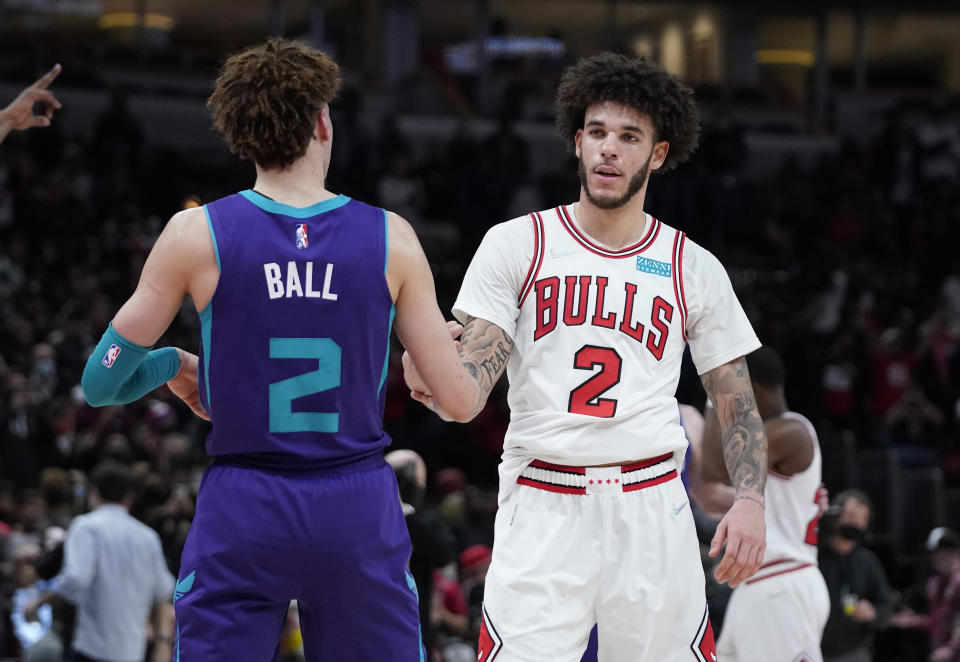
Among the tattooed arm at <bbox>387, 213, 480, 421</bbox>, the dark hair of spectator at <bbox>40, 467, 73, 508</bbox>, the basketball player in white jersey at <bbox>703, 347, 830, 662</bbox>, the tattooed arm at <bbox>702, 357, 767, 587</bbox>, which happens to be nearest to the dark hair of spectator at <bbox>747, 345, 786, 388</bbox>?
the basketball player in white jersey at <bbox>703, 347, 830, 662</bbox>

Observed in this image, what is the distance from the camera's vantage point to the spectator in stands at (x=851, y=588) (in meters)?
8.56

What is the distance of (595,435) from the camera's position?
181 inches

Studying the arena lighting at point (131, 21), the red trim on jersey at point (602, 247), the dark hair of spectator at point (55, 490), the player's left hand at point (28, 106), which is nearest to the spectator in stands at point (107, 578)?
the dark hair of spectator at point (55, 490)

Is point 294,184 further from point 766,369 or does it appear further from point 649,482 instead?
point 766,369

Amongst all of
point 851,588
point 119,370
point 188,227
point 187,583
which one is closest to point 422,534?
point 187,583

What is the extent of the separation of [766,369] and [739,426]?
1635 millimetres

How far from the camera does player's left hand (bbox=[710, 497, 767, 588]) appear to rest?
4375 millimetres

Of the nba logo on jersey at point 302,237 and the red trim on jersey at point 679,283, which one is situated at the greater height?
the nba logo on jersey at point 302,237

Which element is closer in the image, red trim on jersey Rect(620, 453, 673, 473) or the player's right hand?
the player's right hand

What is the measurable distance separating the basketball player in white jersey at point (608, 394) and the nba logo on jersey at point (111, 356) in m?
0.92

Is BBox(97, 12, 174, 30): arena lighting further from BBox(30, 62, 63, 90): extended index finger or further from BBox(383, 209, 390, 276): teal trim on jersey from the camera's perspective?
BBox(383, 209, 390, 276): teal trim on jersey

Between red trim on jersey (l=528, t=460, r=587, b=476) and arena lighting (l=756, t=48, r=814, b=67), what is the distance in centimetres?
2280

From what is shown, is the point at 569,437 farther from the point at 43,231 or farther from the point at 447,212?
the point at 447,212

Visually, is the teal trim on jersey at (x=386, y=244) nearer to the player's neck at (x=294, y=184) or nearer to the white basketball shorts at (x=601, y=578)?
the player's neck at (x=294, y=184)
